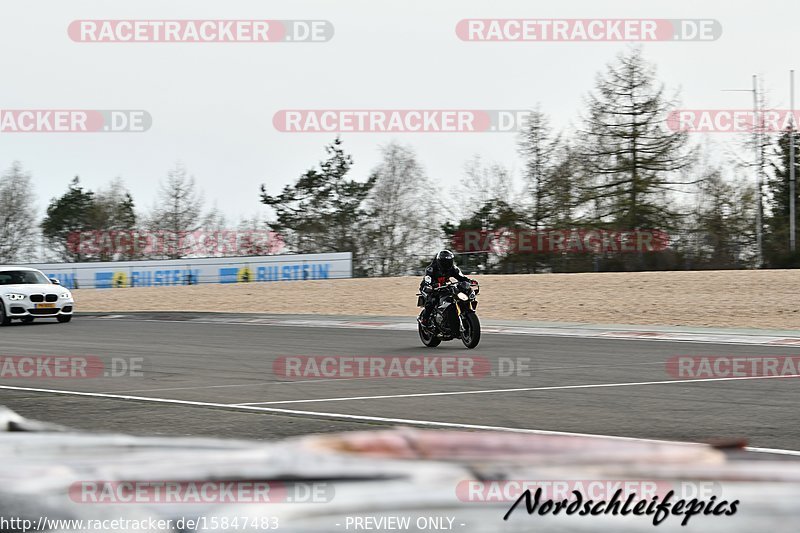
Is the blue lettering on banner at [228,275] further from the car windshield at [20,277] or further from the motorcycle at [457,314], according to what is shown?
the motorcycle at [457,314]

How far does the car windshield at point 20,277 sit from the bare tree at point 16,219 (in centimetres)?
6508

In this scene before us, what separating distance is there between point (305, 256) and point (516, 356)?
132 feet

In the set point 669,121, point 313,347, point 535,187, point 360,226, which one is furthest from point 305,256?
point 313,347

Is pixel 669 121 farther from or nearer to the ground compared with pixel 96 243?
farther from the ground

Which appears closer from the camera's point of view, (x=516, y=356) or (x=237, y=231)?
(x=516, y=356)

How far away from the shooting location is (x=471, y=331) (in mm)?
17906

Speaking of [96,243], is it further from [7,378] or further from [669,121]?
[7,378]

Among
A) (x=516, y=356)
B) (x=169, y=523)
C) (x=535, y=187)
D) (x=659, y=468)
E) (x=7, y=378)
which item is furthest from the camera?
(x=535, y=187)

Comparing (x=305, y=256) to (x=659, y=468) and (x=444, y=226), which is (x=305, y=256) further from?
(x=659, y=468)

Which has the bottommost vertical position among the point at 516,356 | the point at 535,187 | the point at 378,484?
the point at 516,356

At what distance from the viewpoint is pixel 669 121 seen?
59.4 metres

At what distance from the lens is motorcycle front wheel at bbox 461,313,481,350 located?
17.8 meters

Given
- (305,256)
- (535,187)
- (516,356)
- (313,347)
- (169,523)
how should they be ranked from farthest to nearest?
(535,187) < (305,256) < (313,347) < (516,356) < (169,523)

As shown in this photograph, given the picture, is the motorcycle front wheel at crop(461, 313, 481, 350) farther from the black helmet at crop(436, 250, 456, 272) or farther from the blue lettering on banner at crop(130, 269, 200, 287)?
the blue lettering on banner at crop(130, 269, 200, 287)
